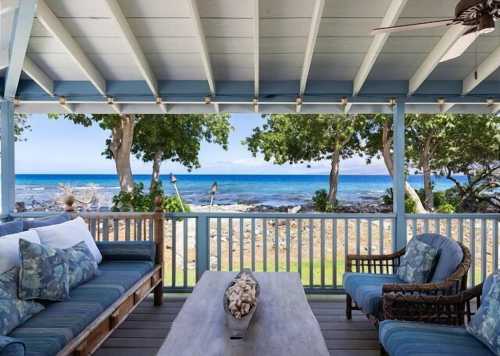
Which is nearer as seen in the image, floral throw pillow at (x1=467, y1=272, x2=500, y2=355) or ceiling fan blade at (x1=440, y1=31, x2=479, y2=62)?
floral throw pillow at (x1=467, y1=272, x2=500, y2=355)

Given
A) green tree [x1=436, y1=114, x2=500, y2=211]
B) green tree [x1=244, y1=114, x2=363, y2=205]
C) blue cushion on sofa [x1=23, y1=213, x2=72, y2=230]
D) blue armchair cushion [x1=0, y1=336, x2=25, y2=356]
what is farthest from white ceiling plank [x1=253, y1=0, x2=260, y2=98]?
green tree [x1=436, y1=114, x2=500, y2=211]

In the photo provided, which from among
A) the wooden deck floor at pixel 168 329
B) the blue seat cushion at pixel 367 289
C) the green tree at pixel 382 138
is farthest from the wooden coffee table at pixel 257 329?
the green tree at pixel 382 138

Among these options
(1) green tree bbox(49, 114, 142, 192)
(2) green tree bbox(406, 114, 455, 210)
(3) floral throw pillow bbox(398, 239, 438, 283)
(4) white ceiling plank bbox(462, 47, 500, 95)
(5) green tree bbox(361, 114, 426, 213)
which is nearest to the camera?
(3) floral throw pillow bbox(398, 239, 438, 283)

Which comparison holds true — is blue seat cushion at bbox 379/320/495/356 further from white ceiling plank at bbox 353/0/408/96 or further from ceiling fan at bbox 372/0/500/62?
white ceiling plank at bbox 353/0/408/96

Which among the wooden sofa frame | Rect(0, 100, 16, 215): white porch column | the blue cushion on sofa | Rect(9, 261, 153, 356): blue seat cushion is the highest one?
Rect(0, 100, 16, 215): white porch column

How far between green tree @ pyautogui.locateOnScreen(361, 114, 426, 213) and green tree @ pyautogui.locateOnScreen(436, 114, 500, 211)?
5.10 feet

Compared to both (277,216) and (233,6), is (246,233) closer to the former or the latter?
(277,216)

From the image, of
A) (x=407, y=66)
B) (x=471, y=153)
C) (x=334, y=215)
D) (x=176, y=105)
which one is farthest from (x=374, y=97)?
(x=471, y=153)

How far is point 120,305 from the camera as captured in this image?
2770mm

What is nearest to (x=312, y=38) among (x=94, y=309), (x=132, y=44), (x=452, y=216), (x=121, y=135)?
(x=132, y=44)

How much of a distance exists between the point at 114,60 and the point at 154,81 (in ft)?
1.57

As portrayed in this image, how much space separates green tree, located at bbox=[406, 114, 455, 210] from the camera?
9424 mm

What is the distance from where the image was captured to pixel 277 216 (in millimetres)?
A: 4457

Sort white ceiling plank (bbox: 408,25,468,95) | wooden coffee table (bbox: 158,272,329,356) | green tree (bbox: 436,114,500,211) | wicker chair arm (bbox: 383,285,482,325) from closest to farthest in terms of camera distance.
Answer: wooden coffee table (bbox: 158,272,329,356) → wicker chair arm (bbox: 383,285,482,325) → white ceiling plank (bbox: 408,25,468,95) → green tree (bbox: 436,114,500,211)
